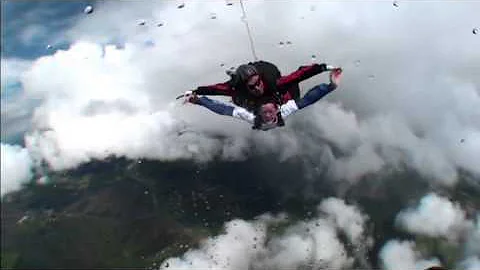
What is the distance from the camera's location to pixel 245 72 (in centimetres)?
1998

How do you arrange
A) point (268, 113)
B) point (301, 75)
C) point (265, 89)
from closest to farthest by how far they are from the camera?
point (301, 75), point (268, 113), point (265, 89)

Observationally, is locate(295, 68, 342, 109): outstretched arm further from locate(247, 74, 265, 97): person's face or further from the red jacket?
locate(247, 74, 265, 97): person's face

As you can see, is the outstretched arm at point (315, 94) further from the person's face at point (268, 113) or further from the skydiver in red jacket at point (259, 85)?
the person's face at point (268, 113)

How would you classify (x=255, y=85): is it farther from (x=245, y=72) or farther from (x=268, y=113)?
(x=268, y=113)

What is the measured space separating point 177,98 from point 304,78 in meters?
4.52

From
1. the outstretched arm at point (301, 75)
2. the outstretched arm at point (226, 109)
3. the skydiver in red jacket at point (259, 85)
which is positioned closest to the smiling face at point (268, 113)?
the skydiver in red jacket at point (259, 85)

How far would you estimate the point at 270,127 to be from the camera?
21.2 meters

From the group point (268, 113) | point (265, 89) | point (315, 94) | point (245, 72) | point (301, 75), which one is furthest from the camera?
point (265, 89)

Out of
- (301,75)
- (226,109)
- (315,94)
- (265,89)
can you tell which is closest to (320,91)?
(315,94)

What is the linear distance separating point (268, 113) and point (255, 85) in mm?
1169

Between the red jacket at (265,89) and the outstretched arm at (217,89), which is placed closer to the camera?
the red jacket at (265,89)

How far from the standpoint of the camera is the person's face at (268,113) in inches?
824

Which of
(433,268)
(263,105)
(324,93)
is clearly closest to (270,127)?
(263,105)

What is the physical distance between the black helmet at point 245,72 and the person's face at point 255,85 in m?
0.13
